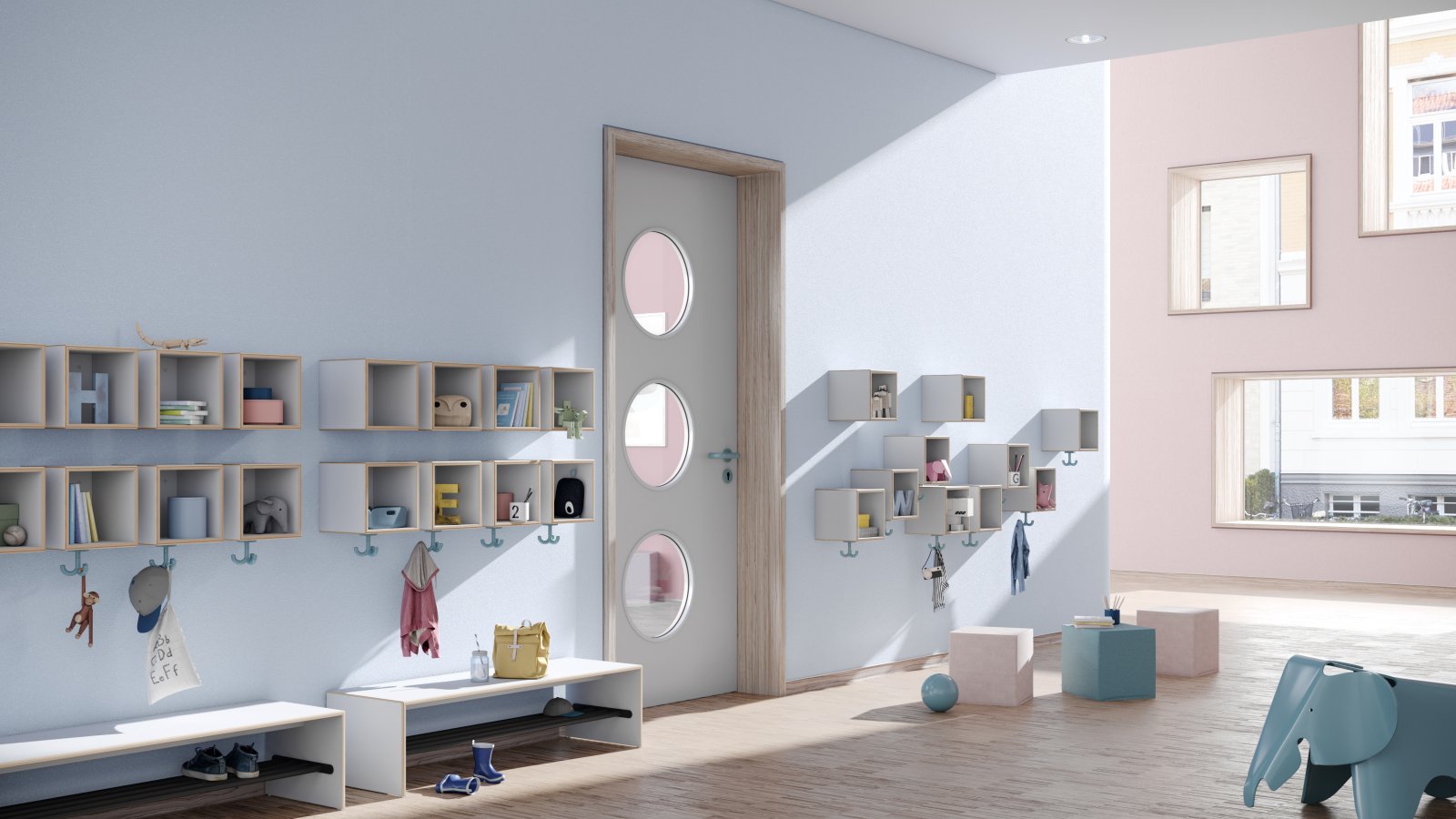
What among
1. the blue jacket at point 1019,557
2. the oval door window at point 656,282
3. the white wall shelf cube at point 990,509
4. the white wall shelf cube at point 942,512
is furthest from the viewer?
the blue jacket at point 1019,557

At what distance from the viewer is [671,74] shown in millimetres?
6211

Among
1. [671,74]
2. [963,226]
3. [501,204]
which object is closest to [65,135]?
[501,204]

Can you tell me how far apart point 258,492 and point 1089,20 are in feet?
14.8

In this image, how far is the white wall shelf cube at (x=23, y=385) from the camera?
4.04 m

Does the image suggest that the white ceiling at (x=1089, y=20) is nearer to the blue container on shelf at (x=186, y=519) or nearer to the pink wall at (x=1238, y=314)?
the blue container on shelf at (x=186, y=519)

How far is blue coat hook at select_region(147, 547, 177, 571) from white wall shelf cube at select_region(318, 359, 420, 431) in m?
0.65

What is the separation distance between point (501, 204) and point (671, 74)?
114 cm

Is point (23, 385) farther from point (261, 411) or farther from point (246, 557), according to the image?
point (246, 557)

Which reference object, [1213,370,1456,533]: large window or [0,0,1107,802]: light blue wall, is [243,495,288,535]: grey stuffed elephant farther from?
[1213,370,1456,533]: large window

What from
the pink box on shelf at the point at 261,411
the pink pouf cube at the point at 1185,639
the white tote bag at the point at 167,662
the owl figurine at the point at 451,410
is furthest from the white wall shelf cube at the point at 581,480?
the pink pouf cube at the point at 1185,639

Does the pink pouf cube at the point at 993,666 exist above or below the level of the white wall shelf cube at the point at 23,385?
below

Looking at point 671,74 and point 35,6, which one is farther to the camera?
point 671,74

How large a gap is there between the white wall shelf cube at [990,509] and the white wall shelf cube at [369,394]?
3.79m

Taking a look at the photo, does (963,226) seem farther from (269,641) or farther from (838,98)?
(269,641)
